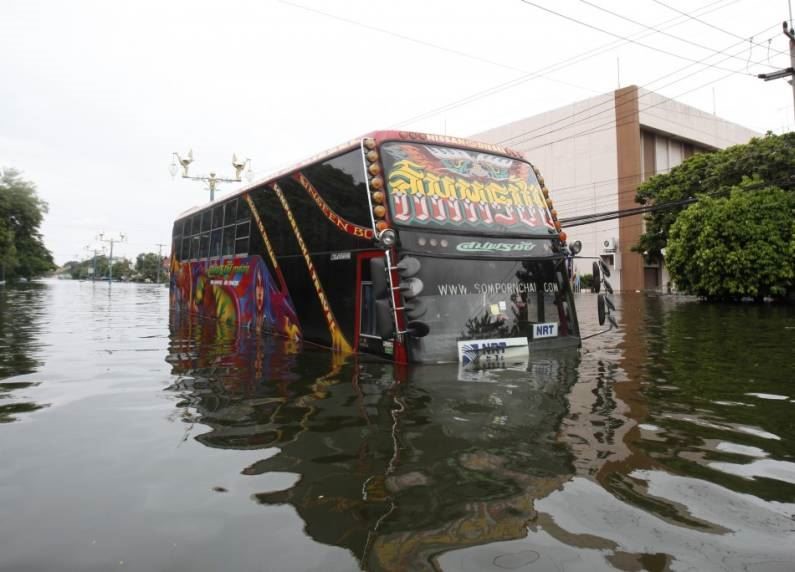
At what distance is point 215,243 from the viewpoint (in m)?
13.0

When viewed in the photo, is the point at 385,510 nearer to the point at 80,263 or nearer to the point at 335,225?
the point at 335,225

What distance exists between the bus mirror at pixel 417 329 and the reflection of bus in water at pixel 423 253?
16mm

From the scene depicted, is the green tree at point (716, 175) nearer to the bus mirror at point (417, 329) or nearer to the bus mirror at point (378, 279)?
the bus mirror at point (417, 329)

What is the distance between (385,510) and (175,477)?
1455 mm

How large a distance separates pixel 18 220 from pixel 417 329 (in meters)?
61.4

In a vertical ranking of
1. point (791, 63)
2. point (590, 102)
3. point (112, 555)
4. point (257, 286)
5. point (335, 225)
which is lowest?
point (112, 555)

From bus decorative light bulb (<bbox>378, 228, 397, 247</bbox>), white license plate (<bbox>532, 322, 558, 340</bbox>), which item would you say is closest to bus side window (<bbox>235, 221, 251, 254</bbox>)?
bus decorative light bulb (<bbox>378, 228, 397, 247</bbox>)

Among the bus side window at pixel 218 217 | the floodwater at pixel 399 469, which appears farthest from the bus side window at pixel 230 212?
the floodwater at pixel 399 469

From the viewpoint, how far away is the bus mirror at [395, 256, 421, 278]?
6766mm

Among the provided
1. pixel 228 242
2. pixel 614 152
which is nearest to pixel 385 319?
pixel 228 242

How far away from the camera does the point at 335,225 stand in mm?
8008

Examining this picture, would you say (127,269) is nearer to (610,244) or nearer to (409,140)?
(610,244)

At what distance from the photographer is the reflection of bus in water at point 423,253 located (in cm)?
→ 687

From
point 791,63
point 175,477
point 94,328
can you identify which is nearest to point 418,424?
point 175,477
